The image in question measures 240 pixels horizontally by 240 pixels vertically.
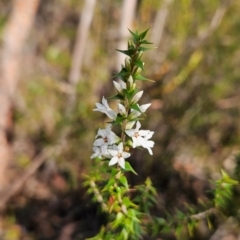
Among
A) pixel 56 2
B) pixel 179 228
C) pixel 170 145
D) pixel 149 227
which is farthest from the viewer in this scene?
pixel 56 2

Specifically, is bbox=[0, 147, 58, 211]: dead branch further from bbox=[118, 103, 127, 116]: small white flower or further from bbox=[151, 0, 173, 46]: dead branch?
bbox=[118, 103, 127, 116]: small white flower

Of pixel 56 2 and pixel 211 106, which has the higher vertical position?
pixel 56 2

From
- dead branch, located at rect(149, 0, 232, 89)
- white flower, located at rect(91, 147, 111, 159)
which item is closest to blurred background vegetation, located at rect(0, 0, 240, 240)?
dead branch, located at rect(149, 0, 232, 89)

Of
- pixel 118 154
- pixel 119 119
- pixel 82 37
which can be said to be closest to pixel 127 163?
pixel 118 154

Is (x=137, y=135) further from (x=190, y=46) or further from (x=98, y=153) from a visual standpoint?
(x=190, y=46)

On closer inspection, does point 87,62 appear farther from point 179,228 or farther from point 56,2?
point 179,228

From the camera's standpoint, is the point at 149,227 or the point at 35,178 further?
the point at 35,178

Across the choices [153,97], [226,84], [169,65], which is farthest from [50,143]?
[226,84]
